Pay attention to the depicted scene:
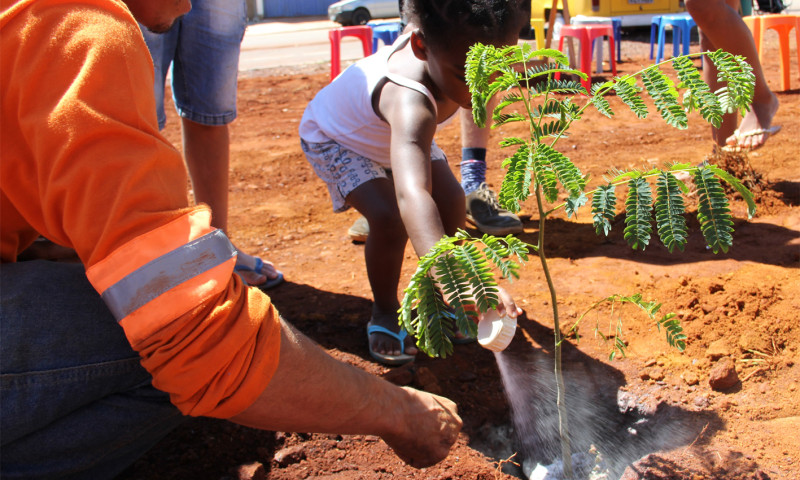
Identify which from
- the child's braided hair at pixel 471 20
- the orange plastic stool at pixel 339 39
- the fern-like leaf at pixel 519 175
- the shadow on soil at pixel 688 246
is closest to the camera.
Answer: the fern-like leaf at pixel 519 175

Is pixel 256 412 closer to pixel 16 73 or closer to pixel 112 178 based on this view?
pixel 112 178

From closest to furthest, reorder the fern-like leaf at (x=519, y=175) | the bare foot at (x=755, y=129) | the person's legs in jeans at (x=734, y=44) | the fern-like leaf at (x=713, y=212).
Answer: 1. the fern-like leaf at (x=713, y=212)
2. the fern-like leaf at (x=519, y=175)
3. the person's legs in jeans at (x=734, y=44)
4. the bare foot at (x=755, y=129)

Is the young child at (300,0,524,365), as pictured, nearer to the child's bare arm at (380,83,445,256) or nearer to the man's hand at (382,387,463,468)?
the child's bare arm at (380,83,445,256)

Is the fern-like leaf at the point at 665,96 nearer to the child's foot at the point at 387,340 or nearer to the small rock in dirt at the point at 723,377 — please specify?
the small rock in dirt at the point at 723,377

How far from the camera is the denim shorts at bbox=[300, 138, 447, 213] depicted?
2756 mm

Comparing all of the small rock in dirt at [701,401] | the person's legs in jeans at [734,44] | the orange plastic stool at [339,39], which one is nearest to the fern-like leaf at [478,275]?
the small rock in dirt at [701,401]

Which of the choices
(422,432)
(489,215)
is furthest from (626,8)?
(422,432)

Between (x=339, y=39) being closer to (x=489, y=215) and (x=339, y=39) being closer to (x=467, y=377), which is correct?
(x=489, y=215)

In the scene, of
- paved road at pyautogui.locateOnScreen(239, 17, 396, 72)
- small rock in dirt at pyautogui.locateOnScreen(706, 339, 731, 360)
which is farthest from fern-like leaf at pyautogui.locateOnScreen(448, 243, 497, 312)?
paved road at pyautogui.locateOnScreen(239, 17, 396, 72)

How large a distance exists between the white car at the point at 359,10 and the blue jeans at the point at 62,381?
1897cm

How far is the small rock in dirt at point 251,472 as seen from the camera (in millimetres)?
2021

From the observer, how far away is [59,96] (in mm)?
1203

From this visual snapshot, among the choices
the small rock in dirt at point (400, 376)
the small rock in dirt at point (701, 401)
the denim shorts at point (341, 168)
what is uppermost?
the denim shorts at point (341, 168)

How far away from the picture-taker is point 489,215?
3.70m
